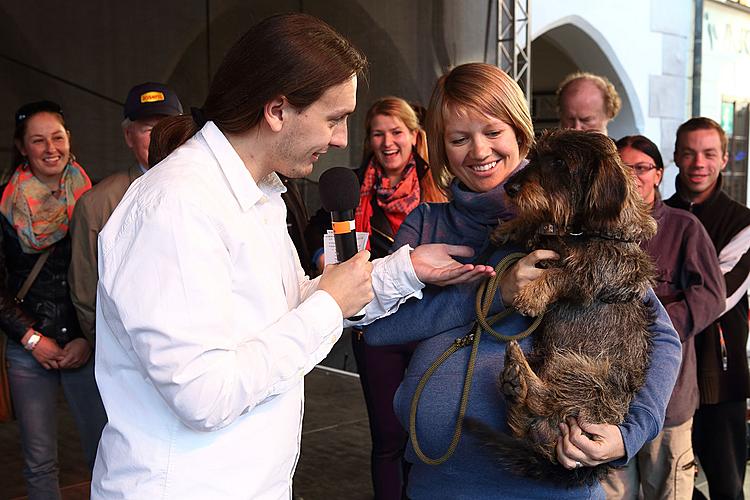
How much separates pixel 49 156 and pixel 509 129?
7.79ft

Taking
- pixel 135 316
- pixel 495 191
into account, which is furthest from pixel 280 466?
pixel 495 191

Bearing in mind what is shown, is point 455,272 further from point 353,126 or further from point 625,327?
point 353,126

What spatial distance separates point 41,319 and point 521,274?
240 centimetres

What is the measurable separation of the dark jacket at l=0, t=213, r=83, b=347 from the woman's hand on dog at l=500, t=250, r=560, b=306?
226 centimetres

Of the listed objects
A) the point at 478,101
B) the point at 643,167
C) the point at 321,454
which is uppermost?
the point at 478,101

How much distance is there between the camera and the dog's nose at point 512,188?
73.8 inches

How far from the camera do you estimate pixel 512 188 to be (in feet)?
6.20

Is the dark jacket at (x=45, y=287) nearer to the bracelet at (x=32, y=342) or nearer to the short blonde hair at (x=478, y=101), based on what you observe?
the bracelet at (x=32, y=342)

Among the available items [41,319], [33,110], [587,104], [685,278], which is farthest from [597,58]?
[41,319]

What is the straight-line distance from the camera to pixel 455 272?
1754 mm

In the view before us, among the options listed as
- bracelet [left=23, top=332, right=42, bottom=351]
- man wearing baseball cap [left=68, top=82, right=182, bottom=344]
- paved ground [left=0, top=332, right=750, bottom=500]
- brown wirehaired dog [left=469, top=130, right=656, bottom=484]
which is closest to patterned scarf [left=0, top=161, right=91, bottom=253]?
man wearing baseball cap [left=68, top=82, right=182, bottom=344]

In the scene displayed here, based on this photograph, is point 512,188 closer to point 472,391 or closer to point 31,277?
point 472,391

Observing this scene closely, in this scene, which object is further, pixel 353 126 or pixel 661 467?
pixel 353 126

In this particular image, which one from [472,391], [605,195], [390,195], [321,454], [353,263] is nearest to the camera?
[353,263]
